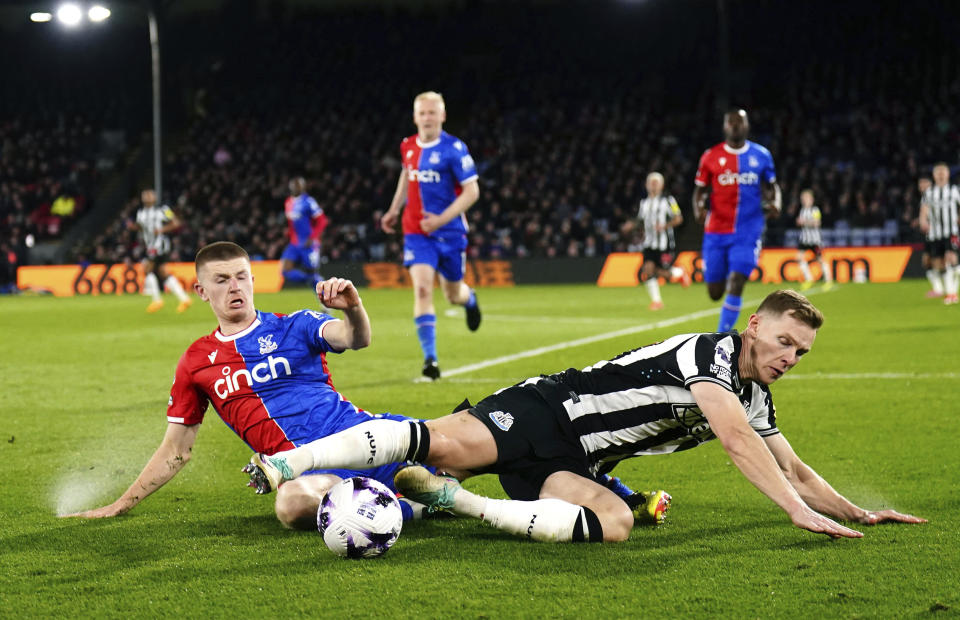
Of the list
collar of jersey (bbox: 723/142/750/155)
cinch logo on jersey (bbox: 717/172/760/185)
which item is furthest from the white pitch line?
collar of jersey (bbox: 723/142/750/155)

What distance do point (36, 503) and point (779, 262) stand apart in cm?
2189

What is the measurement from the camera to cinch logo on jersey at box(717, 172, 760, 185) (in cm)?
1062

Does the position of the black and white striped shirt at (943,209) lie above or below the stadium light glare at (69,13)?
below

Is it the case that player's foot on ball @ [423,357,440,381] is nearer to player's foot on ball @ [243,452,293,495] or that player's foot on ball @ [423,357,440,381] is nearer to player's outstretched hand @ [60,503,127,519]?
player's outstretched hand @ [60,503,127,519]

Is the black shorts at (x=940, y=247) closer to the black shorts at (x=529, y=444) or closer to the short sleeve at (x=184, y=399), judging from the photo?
the black shorts at (x=529, y=444)

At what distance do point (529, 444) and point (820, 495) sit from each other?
1.03 metres

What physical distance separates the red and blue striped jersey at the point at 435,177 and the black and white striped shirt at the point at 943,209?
10042 mm

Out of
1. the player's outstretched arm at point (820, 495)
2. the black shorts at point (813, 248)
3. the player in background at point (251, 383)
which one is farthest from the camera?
the black shorts at point (813, 248)

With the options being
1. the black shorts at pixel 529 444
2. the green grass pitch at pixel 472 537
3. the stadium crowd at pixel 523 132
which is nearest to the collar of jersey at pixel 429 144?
the green grass pitch at pixel 472 537

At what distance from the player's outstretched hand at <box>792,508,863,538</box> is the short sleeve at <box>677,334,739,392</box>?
18.1 inches

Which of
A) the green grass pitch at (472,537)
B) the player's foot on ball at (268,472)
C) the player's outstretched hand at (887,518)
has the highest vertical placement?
the player's foot on ball at (268,472)

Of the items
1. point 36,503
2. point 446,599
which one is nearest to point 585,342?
point 36,503

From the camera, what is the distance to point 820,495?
159 inches

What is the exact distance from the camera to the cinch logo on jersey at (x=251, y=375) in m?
4.14
